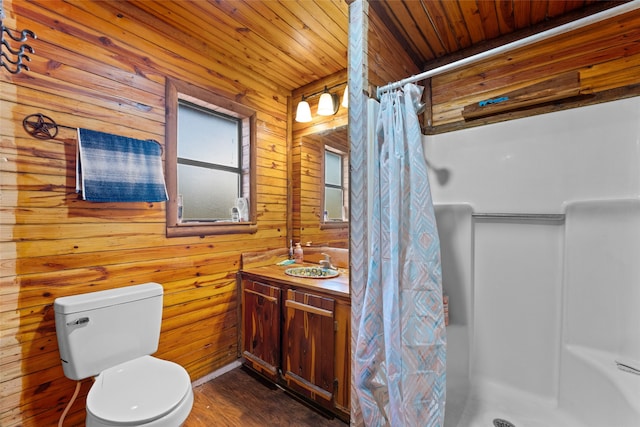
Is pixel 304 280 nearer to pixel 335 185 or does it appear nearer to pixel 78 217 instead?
pixel 335 185

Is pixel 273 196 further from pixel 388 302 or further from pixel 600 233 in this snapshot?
pixel 600 233

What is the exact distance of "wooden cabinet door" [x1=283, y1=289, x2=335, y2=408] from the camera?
1651 millimetres

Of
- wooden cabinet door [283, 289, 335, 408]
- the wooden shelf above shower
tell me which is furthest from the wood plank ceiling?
wooden cabinet door [283, 289, 335, 408]

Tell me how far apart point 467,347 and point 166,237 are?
6.73ft

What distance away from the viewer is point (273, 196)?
8.45 feet

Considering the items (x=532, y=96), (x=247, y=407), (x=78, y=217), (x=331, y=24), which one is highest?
(x=331, y=24)

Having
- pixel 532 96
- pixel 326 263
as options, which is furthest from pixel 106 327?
pixel 532 96

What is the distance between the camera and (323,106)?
226 centimetres

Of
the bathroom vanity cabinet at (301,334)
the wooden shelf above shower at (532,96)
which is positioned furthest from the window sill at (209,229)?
the wooden shelf above shower at (532,96)

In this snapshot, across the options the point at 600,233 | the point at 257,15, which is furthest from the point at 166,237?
the point at 600,233

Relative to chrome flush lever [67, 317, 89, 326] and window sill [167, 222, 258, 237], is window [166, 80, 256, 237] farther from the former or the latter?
chrome flush lever [67, 317, 89, 326]

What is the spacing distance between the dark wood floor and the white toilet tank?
0.55 metres

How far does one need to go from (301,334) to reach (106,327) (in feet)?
3.46

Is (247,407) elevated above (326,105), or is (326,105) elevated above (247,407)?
(326,105)
